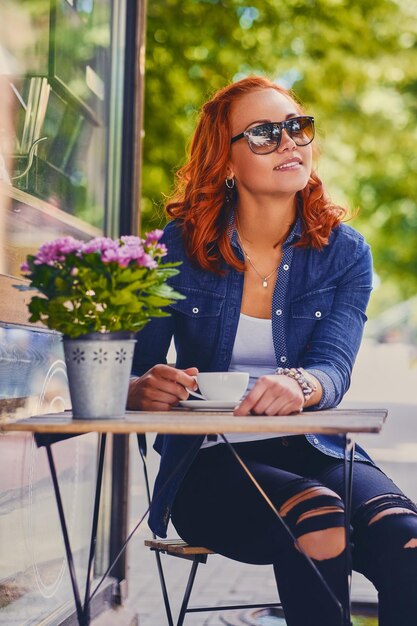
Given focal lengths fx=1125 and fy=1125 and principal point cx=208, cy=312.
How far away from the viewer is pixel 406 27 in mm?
12938

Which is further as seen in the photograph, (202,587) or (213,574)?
(213,574)

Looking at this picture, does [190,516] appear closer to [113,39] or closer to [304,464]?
[304,464]

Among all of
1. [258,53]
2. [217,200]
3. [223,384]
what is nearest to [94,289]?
[223,384]

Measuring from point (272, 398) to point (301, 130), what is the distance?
964mm

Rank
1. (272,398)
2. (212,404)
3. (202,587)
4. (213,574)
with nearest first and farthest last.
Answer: (272,398)
(212,404)
(202,587)
(213,574)

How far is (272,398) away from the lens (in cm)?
259

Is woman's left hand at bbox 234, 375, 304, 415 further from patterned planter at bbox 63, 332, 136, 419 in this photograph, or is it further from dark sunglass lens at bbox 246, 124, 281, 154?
dark sunglass lens at bbox 246, 124, 281, 154

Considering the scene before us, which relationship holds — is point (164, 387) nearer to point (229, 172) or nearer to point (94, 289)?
point (94, 289)

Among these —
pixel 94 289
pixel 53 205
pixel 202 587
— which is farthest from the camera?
pixel 202 587

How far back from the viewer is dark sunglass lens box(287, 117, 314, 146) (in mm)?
3209

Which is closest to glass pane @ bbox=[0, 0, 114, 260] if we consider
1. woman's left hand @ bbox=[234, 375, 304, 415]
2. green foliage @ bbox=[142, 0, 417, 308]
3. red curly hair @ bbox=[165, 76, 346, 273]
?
red curly hair @ bbox=[165, 76, 346, 273]

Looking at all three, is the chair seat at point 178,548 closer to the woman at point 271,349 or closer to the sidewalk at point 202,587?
the woman at point 271,349

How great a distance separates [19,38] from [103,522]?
2060 millimetres

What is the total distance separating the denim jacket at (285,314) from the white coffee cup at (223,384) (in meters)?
0.31
